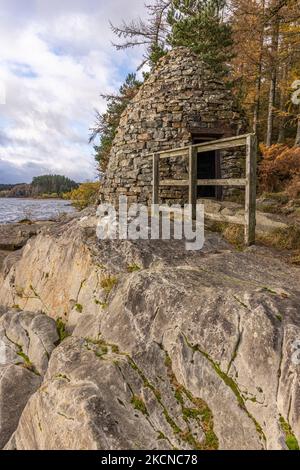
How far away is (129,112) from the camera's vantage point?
1236cm

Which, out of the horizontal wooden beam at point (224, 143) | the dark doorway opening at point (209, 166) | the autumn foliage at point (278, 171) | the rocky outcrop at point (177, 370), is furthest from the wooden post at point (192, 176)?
the autumn foliage at point (278, 171)

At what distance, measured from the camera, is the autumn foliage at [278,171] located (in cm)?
1264

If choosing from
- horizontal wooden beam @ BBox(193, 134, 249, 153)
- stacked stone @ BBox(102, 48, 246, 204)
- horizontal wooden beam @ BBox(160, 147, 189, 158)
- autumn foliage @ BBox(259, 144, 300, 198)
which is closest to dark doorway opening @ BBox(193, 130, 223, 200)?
stacked stone @ BBox(102, 48, 246, 204)

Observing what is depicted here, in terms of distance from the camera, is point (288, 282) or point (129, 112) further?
point (129, 112)

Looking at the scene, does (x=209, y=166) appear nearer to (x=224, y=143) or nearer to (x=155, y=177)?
(x=155, y=177)

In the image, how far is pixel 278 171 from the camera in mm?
13117

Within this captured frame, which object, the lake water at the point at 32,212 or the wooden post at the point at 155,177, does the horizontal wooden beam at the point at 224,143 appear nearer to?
the wooden post at the point at 155,177

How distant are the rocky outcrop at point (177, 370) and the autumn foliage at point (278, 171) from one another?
8.22 meters
